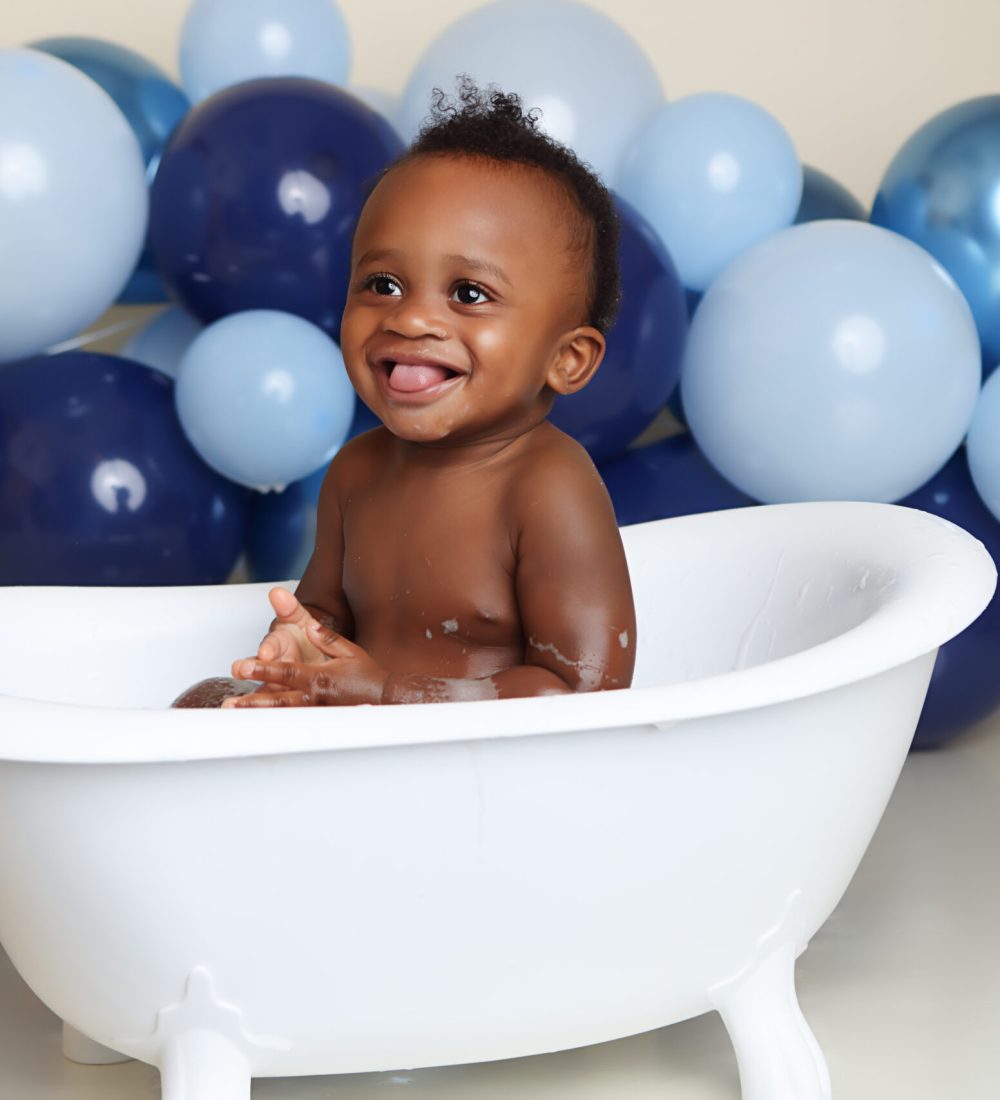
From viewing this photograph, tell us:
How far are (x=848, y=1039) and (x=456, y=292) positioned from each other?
785mm

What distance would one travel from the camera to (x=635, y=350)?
6.31ft

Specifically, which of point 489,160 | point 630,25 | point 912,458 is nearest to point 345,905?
point 489,160

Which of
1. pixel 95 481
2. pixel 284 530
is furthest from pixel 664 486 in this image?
pixel 95 481

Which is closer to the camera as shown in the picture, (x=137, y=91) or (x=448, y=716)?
(x=448, y=716)

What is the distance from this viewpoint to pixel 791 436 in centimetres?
189

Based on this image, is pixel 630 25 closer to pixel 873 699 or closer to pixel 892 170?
pixel 892 170

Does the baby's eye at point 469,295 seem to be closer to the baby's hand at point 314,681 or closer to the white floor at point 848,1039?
the baby's hand at point 314,681

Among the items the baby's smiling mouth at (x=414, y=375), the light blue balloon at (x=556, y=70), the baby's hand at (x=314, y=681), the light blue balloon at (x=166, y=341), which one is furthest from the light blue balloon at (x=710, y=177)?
the baby's hand at (x=314, y=681)

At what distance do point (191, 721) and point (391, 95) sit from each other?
1664 mm

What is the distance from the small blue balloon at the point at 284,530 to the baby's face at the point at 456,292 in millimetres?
779

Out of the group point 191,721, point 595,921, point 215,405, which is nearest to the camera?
point 191,721

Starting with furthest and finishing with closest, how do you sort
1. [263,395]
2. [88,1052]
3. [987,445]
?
[987,445], [263,395], [88,1052]

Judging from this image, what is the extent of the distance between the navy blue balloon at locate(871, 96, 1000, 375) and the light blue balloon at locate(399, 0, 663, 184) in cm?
39

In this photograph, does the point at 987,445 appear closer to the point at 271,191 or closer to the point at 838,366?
the point at 838,366
